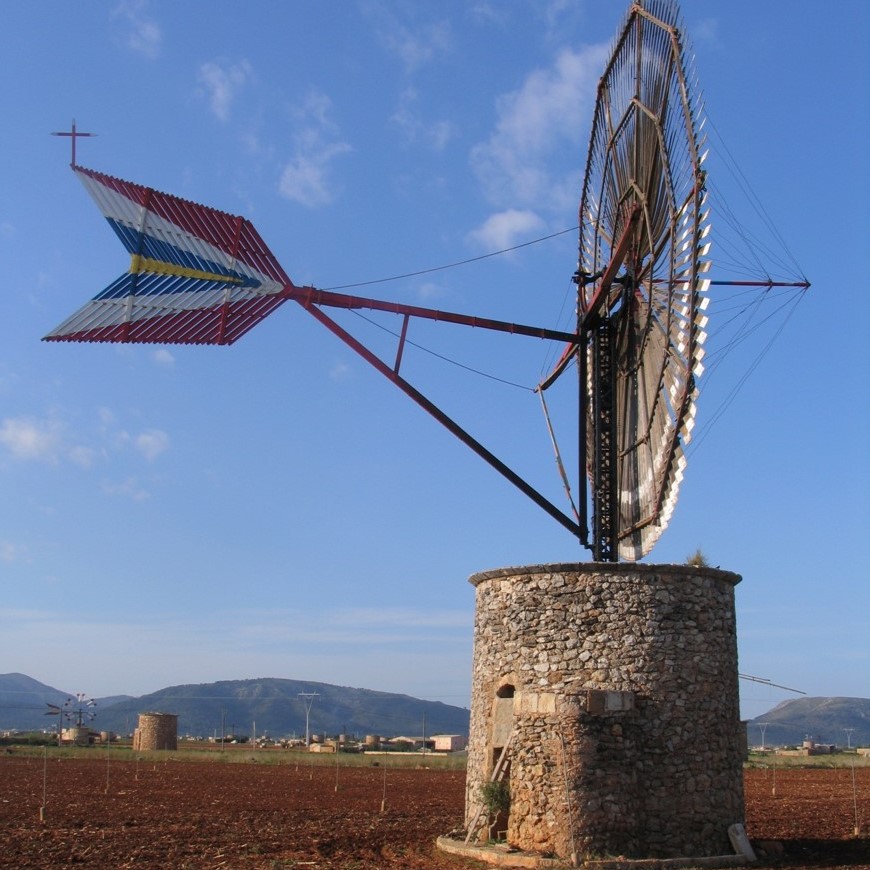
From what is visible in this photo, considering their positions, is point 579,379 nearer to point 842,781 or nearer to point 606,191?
point 606,191

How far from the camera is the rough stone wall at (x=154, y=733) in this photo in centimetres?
6488

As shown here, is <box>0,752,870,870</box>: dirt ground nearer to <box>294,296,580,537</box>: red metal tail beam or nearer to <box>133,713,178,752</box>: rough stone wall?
<box>294,296,580,537</box>: red metal tail beam

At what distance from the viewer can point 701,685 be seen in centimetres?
1622

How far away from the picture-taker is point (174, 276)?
17516 mm

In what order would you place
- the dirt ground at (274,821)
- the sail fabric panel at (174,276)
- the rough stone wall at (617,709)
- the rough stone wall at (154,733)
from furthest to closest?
the rough stone wall at (154,733) < the sail fabric panel at (174,276) < the dirt ground at (274,821) < the rough stone wall at (617,709)

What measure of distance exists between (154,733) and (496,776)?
175 feet

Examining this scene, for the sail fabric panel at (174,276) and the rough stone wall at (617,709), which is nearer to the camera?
the rough stone wall at (617,709)

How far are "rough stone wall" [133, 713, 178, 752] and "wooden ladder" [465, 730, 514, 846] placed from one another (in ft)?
170

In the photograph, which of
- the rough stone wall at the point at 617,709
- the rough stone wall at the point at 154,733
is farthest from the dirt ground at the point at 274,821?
the rough stone wall at the point at 154,733

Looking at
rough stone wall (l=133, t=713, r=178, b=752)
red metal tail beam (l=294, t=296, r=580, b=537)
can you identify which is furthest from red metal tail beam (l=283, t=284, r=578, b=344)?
rough stone wall (l=133, t=713, r=178, b=752)

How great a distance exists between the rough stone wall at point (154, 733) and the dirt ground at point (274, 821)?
25.5 m

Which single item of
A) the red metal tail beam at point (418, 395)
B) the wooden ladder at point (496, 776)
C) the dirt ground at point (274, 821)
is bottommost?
the dirt ground at point (274, 821)

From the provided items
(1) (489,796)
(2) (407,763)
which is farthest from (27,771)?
(1) (489,796)

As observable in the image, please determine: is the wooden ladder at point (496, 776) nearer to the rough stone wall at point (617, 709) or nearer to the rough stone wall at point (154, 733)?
the rough stone wall at point (617, 709)
